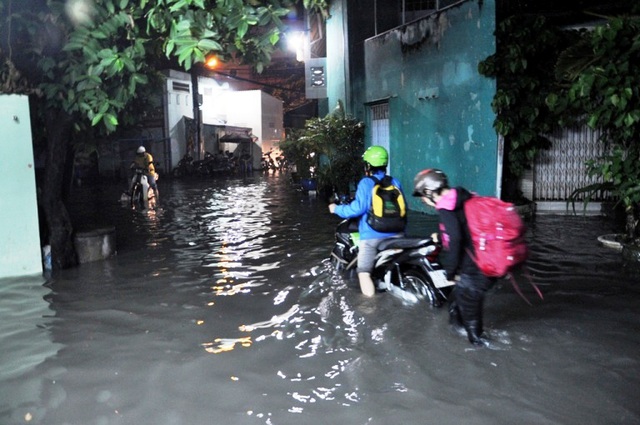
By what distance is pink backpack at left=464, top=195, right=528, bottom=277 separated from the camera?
15.0 feet

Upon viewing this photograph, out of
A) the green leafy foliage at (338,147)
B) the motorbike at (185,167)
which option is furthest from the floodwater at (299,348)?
the motorbike at (185,167)

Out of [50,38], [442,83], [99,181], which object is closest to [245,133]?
[99,181]

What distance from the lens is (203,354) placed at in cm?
508

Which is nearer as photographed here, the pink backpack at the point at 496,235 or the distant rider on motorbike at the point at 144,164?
the pink backpack at the point at 496,235

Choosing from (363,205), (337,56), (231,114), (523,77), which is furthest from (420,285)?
(231,114)

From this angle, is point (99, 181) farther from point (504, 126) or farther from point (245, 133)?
point (504, 126)

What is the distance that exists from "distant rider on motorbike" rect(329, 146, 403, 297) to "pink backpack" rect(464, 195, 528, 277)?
175cm

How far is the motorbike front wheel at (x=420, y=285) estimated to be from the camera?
6.08 m

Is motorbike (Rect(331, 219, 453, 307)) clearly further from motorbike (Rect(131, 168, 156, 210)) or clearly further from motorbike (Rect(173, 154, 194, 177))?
motorbike (Rect(173, 154, 194, 177))

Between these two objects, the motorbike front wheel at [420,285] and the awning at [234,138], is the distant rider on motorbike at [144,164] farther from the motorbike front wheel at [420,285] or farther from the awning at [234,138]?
the awning at [234,138]

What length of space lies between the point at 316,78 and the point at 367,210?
14621 mm

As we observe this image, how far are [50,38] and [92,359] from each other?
16.0 feet

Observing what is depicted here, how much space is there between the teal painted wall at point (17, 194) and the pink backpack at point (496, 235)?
6207 millimetres

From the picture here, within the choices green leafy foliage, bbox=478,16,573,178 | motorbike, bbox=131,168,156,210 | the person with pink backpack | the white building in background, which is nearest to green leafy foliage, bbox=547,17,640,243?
green leafy foliage, bbox=478,16,573,178
